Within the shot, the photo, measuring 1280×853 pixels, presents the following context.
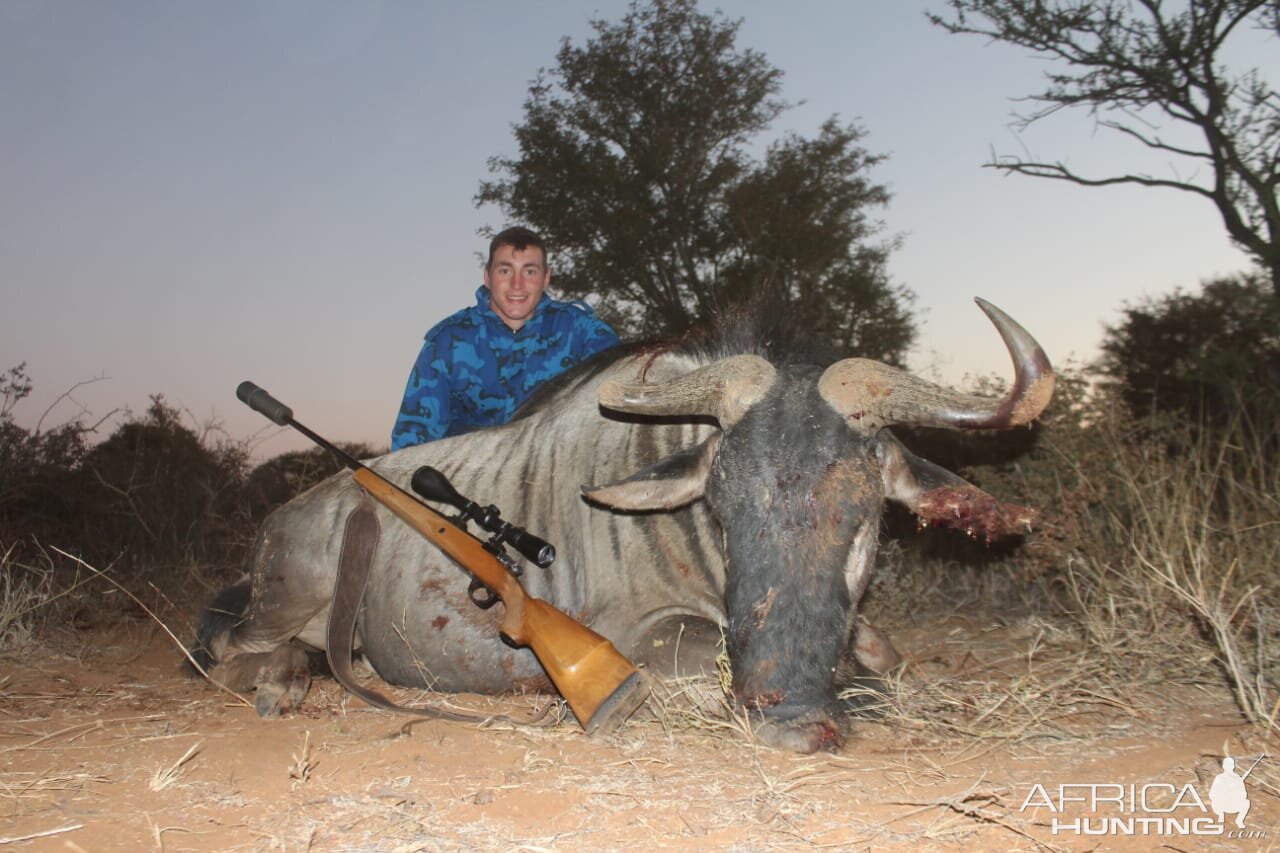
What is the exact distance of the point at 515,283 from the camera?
552cm

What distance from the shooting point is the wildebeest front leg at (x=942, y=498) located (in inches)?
133

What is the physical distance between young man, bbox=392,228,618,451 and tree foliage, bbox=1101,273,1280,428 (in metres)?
3.36

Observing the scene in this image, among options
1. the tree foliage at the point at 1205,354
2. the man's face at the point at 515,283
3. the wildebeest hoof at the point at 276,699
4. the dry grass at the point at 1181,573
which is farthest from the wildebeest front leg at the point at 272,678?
the tree foliage at the point at 1205,354

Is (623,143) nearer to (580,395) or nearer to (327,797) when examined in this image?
(580,395)

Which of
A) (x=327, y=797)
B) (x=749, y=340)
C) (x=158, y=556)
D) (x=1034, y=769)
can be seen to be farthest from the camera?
(x=158, y=556)

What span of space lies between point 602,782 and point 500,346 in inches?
126

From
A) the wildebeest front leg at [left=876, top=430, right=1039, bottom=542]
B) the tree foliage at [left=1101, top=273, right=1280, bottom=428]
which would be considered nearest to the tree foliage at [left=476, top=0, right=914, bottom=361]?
the tree foliage at [left=1101, top=273, right=1280, bottom=428]

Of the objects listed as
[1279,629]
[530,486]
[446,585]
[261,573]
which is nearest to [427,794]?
[446,585]

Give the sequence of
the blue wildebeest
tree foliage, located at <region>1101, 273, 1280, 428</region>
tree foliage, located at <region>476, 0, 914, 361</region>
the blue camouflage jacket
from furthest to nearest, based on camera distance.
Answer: tree foliage, located at <region>476, 0, 914, 361</region>
tree foliage, located at <region>1101, 273, 1280, 428</region>
the blue camouflage jacket
the blue wildebeest

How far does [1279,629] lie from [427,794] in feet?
10.9

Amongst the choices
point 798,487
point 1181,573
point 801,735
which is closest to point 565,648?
point 801,735

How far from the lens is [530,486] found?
4285 mm

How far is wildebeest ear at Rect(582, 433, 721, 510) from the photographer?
3484 millimetres

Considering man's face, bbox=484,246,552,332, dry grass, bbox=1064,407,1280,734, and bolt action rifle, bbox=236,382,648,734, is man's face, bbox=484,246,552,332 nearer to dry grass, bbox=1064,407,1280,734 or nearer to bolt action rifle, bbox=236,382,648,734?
bolt action rifle, bbox=236,382,648,734
